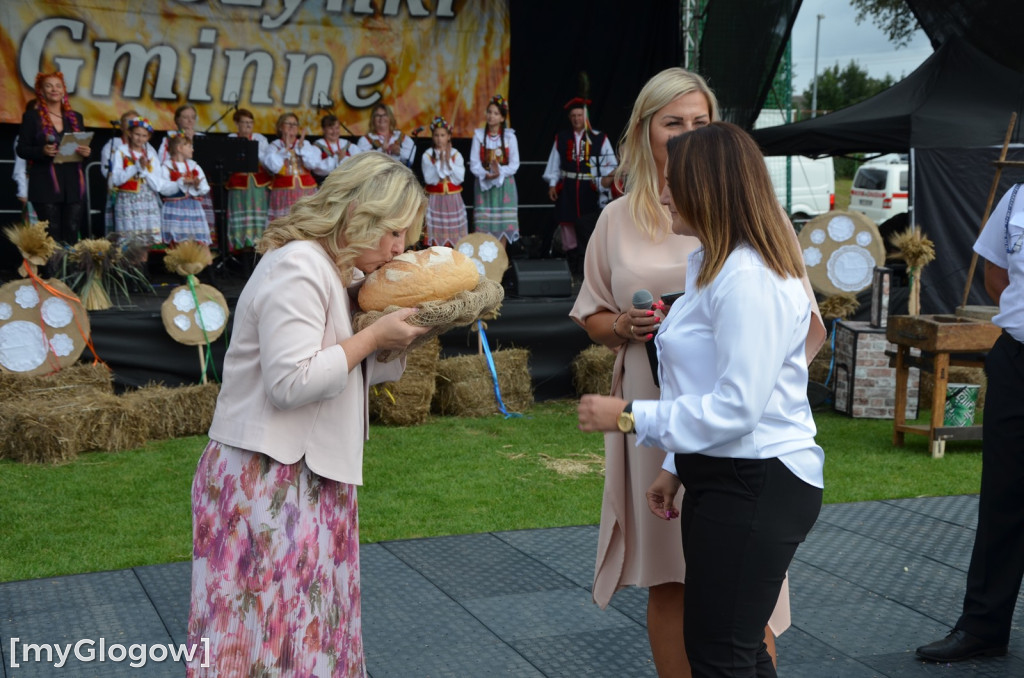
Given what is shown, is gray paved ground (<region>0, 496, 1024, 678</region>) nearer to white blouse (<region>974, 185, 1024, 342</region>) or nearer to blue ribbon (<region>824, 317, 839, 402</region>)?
white blouse (<region>974, 185, 1024, 342</region>)

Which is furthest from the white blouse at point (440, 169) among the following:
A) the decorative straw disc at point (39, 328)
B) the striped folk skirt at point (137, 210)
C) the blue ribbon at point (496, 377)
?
the decorative straw disc at point (39, 328)

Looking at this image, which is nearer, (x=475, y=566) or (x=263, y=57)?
(x=475, y=566)

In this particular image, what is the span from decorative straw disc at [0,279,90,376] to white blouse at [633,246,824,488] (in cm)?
563

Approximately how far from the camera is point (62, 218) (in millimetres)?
9430

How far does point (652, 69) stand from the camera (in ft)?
41.2

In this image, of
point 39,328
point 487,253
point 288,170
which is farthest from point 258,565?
point 288,170

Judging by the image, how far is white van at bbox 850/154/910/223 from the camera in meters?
20.0

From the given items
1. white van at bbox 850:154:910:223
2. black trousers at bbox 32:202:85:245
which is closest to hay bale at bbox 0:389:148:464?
black trousers at bbox 32:202:85:245

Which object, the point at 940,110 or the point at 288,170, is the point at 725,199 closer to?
the point at 940,110

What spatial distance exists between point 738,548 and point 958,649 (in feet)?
5.95

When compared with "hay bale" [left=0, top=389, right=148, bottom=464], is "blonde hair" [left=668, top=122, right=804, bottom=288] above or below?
above

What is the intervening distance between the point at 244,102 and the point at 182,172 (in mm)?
1626

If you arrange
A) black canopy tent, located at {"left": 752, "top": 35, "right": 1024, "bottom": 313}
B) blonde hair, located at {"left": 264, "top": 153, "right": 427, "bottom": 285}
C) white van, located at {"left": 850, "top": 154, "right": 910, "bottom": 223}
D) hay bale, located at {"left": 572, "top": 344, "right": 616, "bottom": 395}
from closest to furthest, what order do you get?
blonde hair, located at {"left": 264, "top": 153, "right": 427, "bottom": 285} < hay bale, located at {"left": 572, "top": 344, "right": 616, "bottom": 395} < black canopy tent, located at {"left": 752, "top": 35, "right": 1024, "bottom": 313} < white van, located at {"left": 850, "top": 154, "right": 910, "bottom": 223}

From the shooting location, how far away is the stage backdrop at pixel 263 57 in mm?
10312
